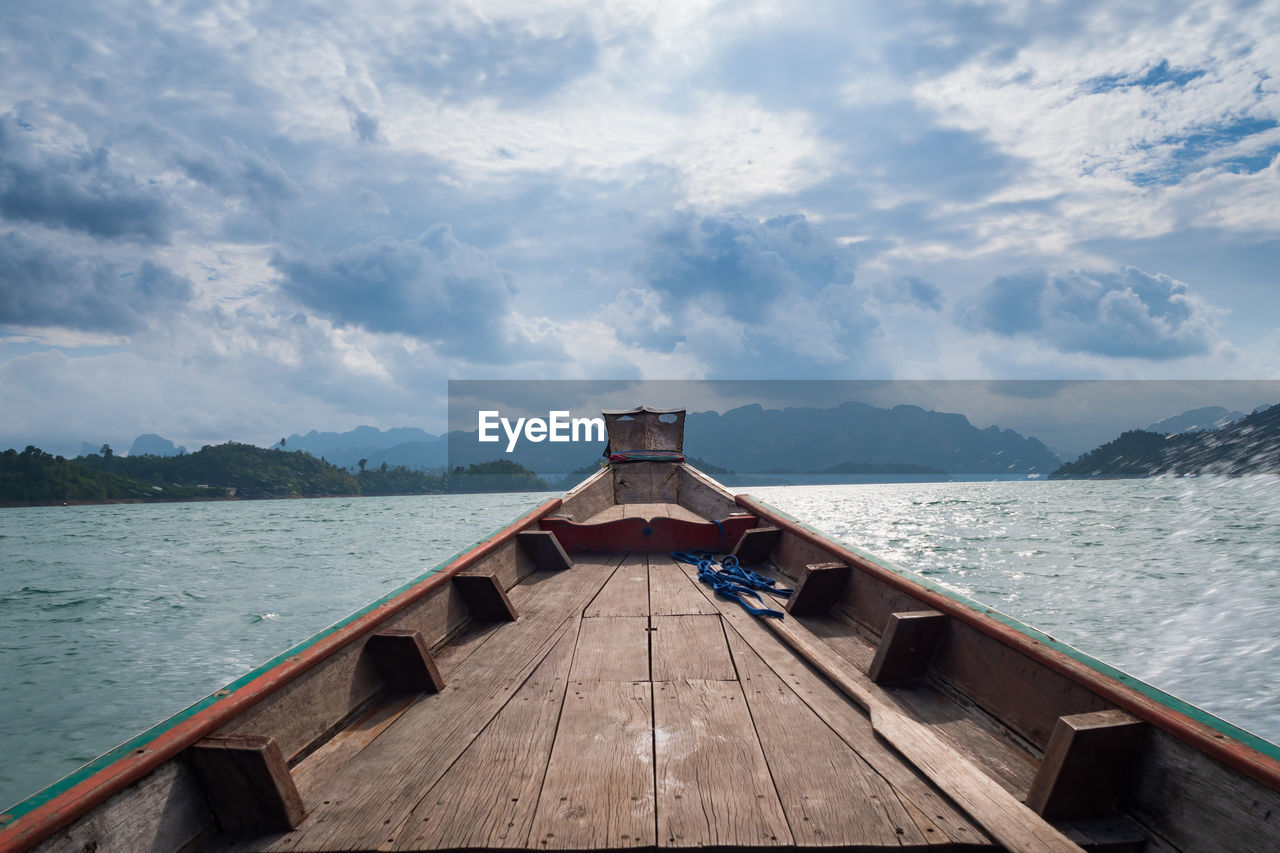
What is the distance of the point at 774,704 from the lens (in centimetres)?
289

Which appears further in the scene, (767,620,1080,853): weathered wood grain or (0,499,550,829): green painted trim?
(767,620,1080,853): weathered wood grain

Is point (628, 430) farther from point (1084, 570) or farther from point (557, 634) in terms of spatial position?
point (1084, 570)

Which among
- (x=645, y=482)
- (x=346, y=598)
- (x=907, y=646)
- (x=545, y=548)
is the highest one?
(x=645, y=482)

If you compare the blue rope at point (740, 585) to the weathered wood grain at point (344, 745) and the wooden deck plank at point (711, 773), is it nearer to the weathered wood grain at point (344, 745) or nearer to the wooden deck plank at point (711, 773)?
the wooden deck plank at point (711, 773)

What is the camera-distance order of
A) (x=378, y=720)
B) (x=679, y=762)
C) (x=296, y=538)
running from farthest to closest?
(x=296, y=538) < (x=378, y=720) < (x=679, y=762)

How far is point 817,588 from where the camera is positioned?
429 centimetres

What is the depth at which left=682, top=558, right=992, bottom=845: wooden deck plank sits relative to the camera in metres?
1.98

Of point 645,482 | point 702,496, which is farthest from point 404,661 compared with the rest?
point 645,482

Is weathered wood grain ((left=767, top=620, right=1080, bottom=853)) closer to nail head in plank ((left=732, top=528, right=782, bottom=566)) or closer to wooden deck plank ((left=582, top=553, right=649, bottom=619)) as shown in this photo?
wooden deck plank ((left=582, top=553, right=649, bottom=619))

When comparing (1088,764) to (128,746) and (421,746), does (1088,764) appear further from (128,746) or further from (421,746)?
(128,746)

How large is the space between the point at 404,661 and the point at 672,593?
218cm

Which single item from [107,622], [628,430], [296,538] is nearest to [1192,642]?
[628,430]

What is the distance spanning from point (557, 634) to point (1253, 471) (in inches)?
3724

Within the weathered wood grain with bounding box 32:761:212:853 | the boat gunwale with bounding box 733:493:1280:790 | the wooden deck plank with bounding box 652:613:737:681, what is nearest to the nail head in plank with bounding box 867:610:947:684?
the boat gunwale with bounding box 733:493:1280:790
